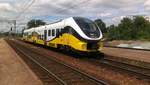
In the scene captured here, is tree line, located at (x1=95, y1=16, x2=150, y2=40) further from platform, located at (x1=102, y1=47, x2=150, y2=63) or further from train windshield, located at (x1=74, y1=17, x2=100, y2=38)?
train windshield, located at (x1=74, y1=17, x2=100, y2=38)

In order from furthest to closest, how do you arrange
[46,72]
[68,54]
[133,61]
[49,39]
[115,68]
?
[49,39], [68,54], [133,61], [115,68], [46,72]

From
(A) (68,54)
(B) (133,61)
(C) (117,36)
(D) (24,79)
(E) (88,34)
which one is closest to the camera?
(D) (24,79)

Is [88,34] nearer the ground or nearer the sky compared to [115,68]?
nearer the sky

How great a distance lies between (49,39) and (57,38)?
392 centimetres

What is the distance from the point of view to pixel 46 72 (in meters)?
15.4

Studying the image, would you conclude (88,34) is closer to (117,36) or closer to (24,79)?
(24,79)

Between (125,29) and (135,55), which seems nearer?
(135,55)

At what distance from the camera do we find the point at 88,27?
22.7 meters

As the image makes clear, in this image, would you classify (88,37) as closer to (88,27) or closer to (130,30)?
(88,27)

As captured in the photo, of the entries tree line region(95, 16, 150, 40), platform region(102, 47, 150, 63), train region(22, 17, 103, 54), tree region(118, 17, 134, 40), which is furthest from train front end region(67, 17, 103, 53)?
tree region(118, 17, 134, 40)

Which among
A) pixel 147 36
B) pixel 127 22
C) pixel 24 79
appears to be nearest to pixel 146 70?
pixel 24 79

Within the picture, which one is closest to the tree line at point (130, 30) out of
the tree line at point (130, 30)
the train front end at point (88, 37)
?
the tree line at point (130, 30)

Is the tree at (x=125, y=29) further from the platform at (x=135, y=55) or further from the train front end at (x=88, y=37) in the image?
the train front end at (x=88, y=37)

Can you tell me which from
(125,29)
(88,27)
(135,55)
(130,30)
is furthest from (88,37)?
(125,29)
